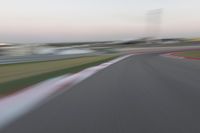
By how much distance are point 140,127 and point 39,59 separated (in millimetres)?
26758

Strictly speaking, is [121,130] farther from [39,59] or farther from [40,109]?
[39,59]

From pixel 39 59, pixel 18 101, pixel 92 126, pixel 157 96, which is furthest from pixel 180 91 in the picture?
pixel 39 59

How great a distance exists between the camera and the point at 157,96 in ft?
25.5

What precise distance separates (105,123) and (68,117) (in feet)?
2.55

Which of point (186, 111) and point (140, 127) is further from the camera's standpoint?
point (186, 111)

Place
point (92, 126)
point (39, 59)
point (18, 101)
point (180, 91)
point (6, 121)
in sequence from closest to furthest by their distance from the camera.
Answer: point (92, 126), point (6, 121), point (18, 101), point (180, 91), point (39, 59)

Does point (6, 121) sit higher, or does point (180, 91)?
point (6, 121)

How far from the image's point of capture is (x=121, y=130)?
14.5ft

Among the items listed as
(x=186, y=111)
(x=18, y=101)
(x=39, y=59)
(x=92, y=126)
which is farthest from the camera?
(x=39, y=59)

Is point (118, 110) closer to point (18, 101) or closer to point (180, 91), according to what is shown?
point (18, 101)

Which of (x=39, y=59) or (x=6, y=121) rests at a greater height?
(x=6, y=121)

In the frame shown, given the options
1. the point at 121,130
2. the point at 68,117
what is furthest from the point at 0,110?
the point at 121,130

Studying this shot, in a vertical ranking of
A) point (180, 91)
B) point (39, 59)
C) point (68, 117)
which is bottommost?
point (39, 59)

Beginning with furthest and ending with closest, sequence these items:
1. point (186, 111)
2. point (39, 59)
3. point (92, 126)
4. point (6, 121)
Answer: point (39, 59) < point (186, 111) < point (6, 121) < point (92, 126)
